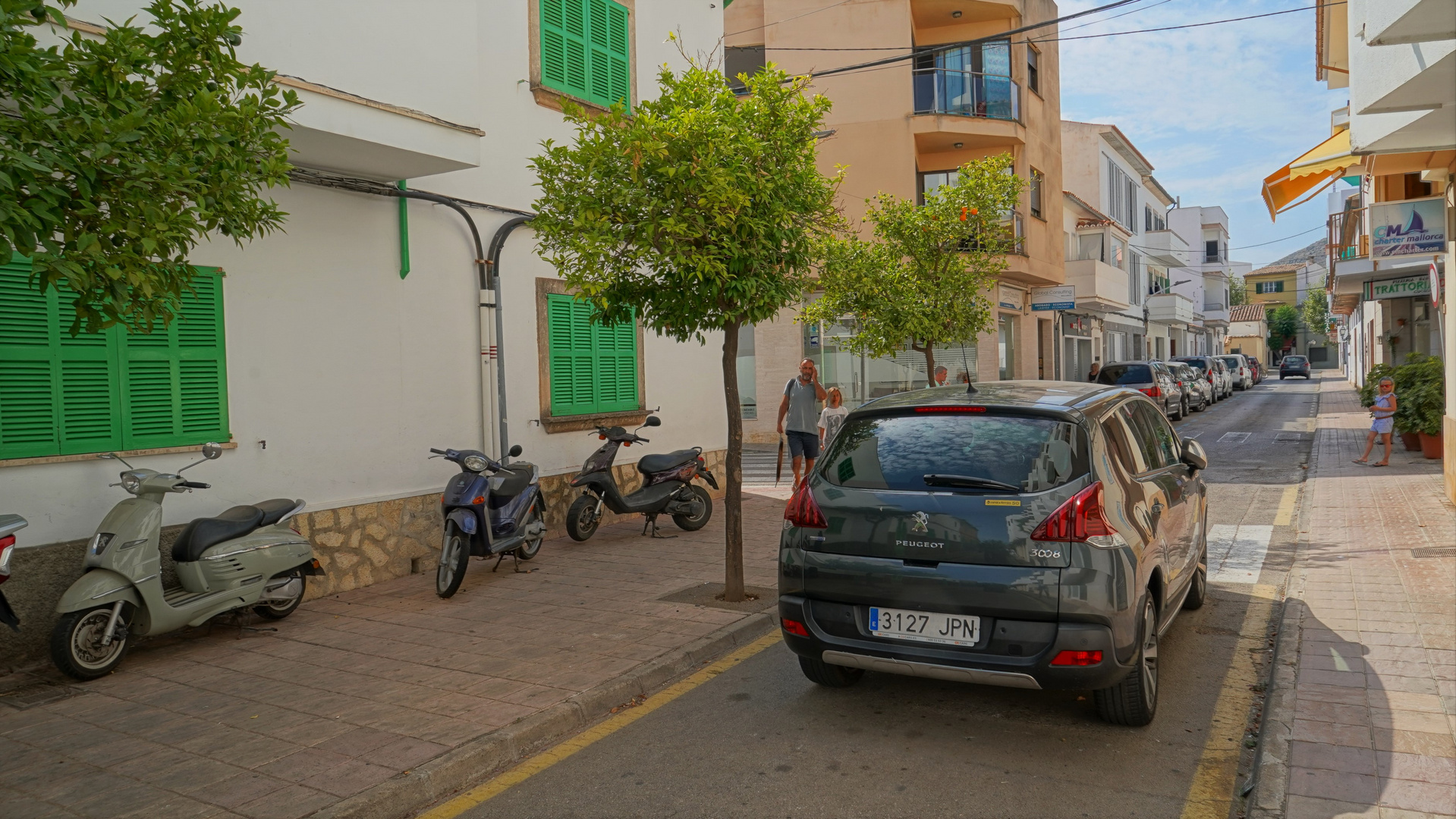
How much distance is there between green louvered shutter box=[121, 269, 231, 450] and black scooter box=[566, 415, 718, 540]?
144 inches

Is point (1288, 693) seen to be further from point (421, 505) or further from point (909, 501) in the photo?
point (421, 505)

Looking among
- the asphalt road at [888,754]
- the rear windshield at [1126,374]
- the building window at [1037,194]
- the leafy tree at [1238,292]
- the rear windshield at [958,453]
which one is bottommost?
the asphalt road at [888,754]

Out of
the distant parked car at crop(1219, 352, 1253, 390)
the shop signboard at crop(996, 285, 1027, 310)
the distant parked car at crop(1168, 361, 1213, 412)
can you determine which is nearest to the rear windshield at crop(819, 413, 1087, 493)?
the shop signboard at crop(996, 285, 1027, 310)

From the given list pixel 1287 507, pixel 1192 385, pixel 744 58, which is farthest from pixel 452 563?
pixel 1192 385

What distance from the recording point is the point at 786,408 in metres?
13.3

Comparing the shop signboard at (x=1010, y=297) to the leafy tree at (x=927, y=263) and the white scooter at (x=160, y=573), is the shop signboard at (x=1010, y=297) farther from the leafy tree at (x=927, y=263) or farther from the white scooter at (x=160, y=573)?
the white scooter at (x=160, y=573)

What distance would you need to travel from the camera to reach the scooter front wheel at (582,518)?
996 centimetres

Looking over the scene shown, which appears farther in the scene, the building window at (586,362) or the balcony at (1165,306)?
the balcony at (1165,306)

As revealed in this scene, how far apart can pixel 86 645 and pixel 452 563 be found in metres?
2.52

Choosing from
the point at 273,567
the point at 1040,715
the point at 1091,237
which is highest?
the point at 1091,237

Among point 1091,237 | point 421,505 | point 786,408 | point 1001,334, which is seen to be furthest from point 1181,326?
point 421,505

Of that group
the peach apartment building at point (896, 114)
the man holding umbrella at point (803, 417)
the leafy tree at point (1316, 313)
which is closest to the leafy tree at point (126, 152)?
the man holding umbrella at point (803, 417)

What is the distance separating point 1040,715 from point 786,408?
8.55m

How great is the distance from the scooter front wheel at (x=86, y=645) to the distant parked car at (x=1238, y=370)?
149 feet
